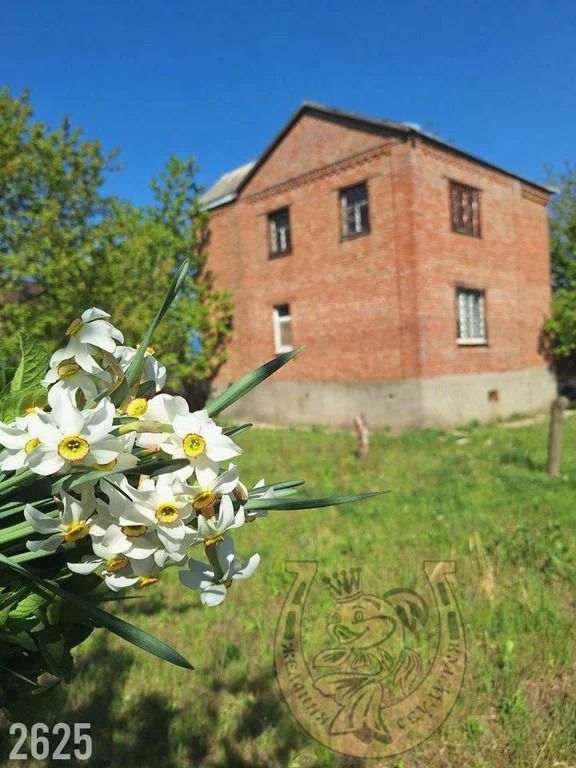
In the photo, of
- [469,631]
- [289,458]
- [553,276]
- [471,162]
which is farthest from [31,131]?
[553,276]

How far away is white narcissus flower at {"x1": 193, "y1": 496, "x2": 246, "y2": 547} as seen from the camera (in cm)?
88

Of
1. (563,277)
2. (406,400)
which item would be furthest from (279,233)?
(563,277)

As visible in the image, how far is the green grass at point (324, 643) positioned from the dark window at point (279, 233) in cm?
1062

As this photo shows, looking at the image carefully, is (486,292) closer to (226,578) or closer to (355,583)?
(355,583)

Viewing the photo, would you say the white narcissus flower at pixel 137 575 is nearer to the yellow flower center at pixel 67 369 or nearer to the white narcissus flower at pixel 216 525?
the white narcissus flower at pixel 216 525

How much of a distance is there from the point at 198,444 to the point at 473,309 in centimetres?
1492

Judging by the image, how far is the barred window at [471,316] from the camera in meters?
14.3

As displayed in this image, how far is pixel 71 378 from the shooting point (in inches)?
39.1

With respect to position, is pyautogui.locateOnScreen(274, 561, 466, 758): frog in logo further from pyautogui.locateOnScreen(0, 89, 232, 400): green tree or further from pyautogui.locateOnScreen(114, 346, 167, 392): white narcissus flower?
pyautogui.locateOnScreen(0, 89, 232, 400): green tree

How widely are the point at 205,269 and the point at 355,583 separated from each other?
15.0 m

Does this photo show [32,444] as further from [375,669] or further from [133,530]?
[375,669]

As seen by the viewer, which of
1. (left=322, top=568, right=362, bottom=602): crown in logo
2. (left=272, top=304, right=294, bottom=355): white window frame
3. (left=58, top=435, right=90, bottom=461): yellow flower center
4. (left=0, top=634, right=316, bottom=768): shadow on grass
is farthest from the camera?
(left=272, top=304, right=294, bottom=355): white window frame

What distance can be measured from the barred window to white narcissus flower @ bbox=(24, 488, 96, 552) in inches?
552

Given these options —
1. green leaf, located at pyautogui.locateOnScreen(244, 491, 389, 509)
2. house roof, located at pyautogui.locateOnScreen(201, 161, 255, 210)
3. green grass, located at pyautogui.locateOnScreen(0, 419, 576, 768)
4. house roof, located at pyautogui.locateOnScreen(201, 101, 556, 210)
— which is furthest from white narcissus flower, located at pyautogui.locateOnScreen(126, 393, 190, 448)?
house roof, located at pyautogui.locateOnScreen(201, 161, 255, 210)
